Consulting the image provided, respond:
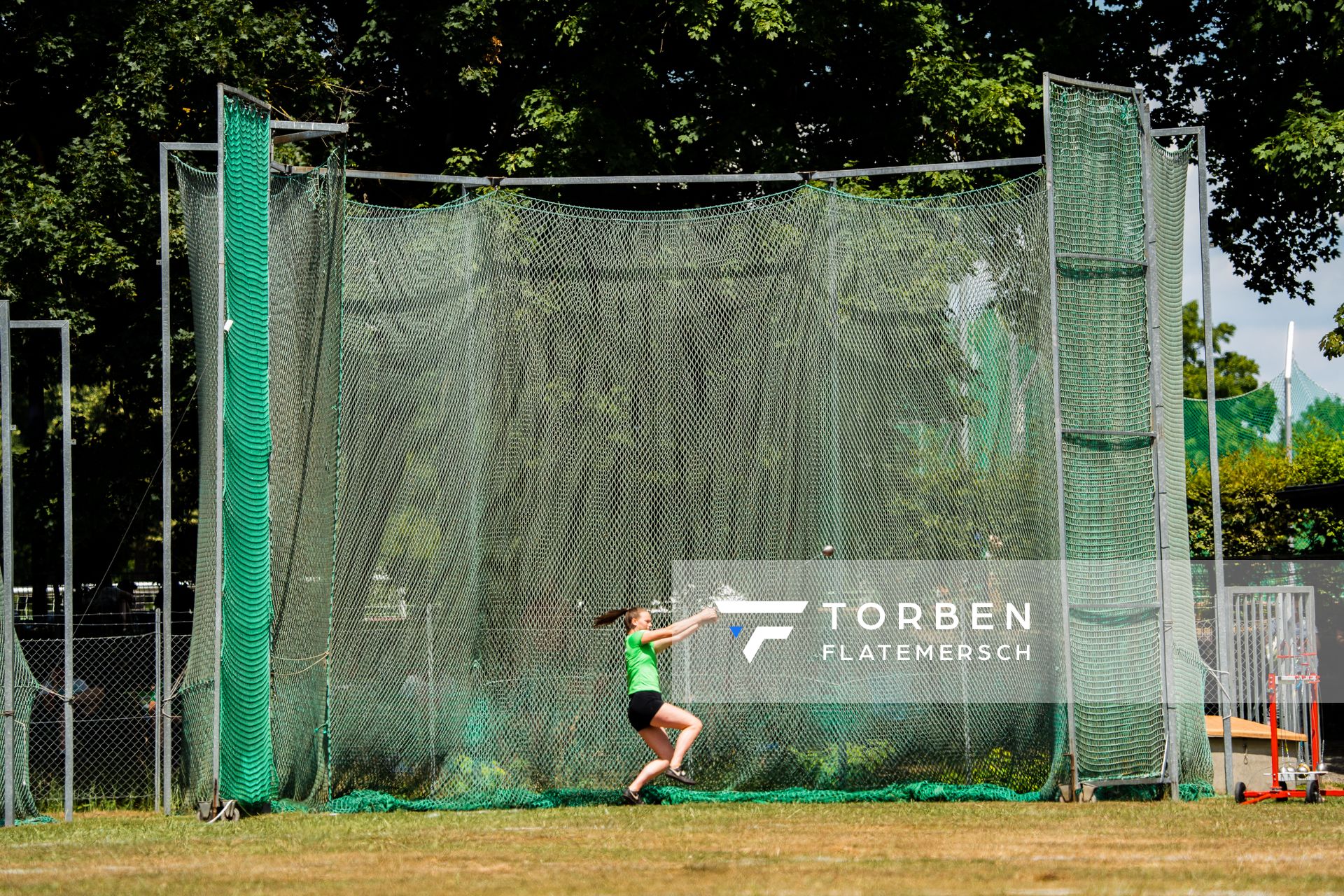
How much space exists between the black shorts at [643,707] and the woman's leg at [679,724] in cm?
4

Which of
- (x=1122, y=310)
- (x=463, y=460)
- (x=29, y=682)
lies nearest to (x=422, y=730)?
(x=463, y=460)

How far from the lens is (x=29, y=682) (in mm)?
10898

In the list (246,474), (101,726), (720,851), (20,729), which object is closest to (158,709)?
(20,729)

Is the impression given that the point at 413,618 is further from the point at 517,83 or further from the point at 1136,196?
the point at 517,83

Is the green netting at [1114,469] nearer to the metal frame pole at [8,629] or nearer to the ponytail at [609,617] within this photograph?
the ponytail at [609,617]

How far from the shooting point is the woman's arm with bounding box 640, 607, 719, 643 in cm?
940

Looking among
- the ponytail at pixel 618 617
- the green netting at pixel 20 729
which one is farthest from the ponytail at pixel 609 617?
the green netting at pixel 20 729

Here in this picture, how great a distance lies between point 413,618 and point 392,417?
1.37 m

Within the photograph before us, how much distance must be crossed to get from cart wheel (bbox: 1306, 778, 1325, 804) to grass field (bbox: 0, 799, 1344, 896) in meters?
0.38

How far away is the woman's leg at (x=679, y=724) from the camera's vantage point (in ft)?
30.9

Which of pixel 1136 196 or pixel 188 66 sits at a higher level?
pixel 188 66

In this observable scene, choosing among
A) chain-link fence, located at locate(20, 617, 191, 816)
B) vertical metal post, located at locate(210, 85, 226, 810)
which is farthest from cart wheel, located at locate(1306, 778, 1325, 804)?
chain-link fence, located at locate(20, 617, 191, 816)

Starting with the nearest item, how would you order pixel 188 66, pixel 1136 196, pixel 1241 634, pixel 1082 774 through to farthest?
pixel 1082 774 → pixel 1136 196 → pixel 1241 634 → pixel 188 66

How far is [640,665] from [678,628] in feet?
1.13
